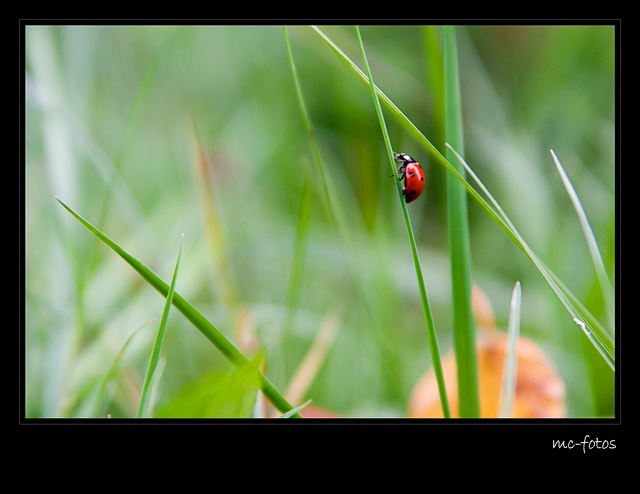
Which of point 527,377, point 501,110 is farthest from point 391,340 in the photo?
point 501,110

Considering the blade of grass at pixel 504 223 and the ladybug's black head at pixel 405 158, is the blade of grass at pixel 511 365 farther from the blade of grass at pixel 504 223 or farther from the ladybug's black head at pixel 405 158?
the ladybug's black head at pixel 405 158

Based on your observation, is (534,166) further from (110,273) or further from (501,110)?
(110,273)

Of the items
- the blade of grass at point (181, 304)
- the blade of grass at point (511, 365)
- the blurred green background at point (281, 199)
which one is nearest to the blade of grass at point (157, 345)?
the blade of grass at point (181, 304)

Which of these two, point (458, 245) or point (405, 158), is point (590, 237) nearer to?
point (458, 245)

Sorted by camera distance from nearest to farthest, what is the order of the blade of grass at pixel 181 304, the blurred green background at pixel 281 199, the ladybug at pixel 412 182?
the blade of grass at pixel 181 304, the ladybug at pixel 412 182, the blurred green background at pixel 281 199

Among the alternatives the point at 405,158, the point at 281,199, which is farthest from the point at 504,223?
the point at 281,199
